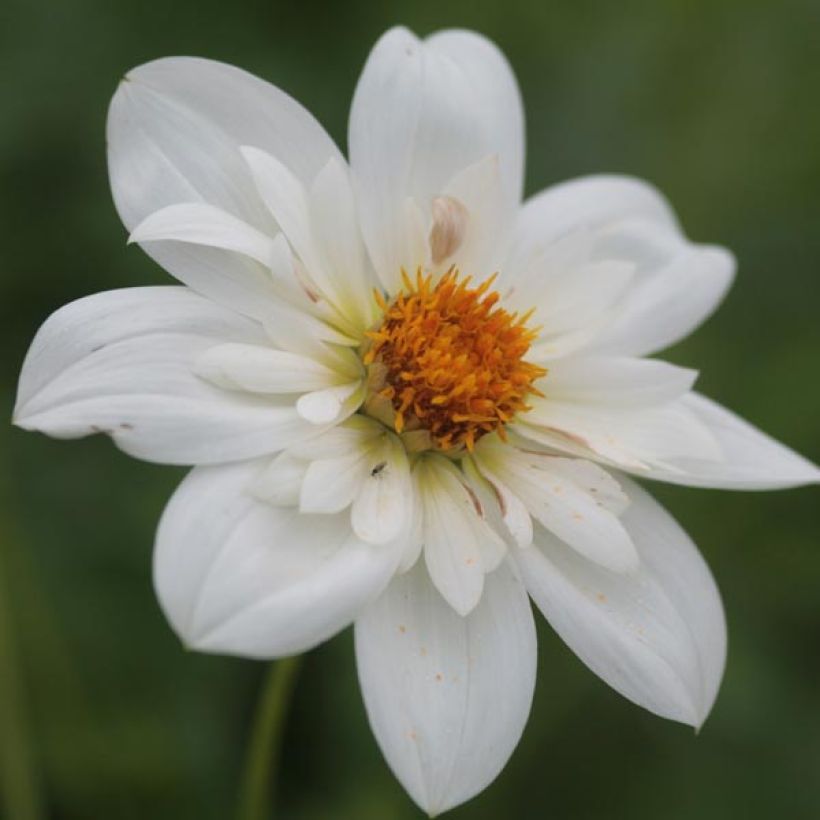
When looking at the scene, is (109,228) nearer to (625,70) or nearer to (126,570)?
(126,570)

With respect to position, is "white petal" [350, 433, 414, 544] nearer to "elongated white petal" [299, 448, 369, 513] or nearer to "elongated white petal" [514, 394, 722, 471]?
"elongated white petal" [299, 448, 369, 513]

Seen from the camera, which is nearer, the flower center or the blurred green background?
the flower center

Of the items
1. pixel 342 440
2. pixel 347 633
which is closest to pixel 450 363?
pixel 342 440

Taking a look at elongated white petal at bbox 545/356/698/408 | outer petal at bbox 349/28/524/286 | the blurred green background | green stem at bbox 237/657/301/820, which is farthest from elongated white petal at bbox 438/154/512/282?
the blurred green background

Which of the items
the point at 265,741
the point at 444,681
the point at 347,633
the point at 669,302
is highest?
the point at 669,302

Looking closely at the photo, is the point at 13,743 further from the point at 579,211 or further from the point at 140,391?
the point at 579,211
